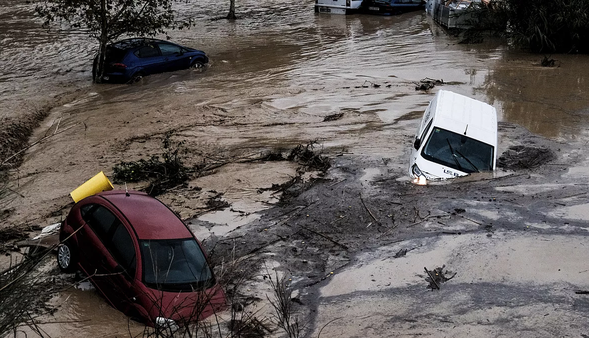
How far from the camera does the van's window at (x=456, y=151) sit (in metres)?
12.2

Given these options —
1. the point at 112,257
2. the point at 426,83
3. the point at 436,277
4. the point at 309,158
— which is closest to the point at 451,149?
the point at 309,158

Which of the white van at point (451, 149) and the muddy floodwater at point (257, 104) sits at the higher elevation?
the white van at point (451, 149)

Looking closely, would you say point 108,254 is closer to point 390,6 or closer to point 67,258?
point 67,258

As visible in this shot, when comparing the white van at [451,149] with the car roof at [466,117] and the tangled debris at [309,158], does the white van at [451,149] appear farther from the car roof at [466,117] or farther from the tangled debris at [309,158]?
the tangled debris at [309,158]

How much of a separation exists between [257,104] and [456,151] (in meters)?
7.37

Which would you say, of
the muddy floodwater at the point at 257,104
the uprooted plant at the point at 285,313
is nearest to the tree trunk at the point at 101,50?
the muddy floodwater at the point at 257,104

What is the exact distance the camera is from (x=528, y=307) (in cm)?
811

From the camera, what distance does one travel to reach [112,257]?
8133mm

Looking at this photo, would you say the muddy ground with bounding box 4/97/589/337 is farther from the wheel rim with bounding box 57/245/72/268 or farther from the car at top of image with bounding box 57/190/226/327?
the car at top of image with bounding box 57/190/226/327

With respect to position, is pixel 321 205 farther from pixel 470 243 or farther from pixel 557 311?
pixel 557 311

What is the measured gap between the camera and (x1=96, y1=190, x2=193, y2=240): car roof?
8.30 metres

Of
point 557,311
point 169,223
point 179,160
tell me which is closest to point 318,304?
point 169,223

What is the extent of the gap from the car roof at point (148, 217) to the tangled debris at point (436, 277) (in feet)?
10.3

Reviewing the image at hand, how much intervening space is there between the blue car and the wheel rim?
12177 mm
